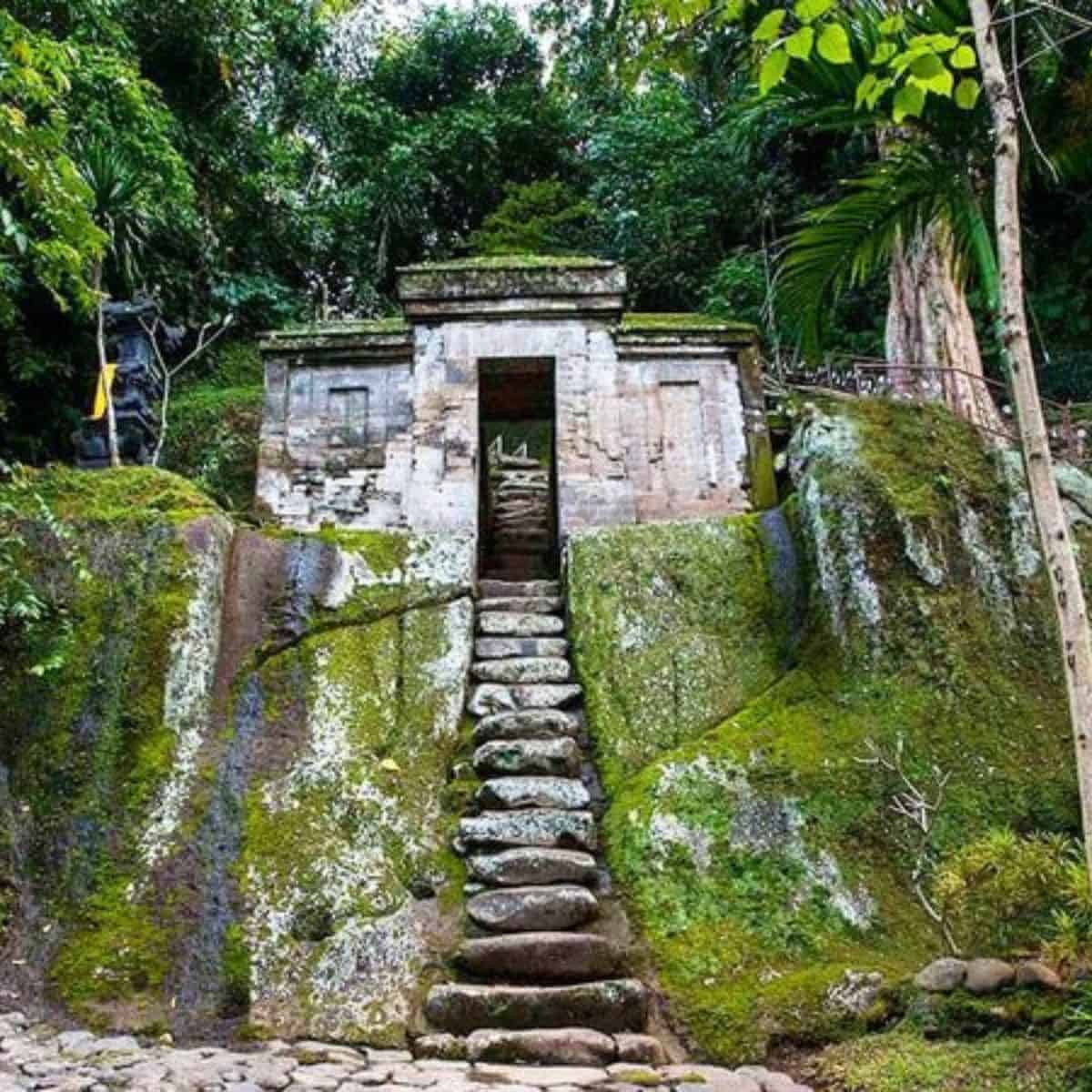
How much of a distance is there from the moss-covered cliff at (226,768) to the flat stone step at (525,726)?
15 cm

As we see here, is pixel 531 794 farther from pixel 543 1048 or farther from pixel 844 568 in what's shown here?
pixel 844 568

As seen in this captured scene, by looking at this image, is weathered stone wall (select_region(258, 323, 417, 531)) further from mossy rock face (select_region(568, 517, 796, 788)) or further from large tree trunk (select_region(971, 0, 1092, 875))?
large tree trunk (select_region(971, 0, 1092, 875))

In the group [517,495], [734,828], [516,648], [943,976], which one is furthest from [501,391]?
[943,976]

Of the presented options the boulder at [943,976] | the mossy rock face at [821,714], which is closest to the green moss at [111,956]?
the mossy rock face at [821,714]

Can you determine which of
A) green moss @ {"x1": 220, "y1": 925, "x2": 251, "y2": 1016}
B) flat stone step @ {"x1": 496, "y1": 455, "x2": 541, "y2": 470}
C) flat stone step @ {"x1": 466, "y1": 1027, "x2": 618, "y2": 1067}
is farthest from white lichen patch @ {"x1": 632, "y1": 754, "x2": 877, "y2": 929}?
flat stone step @ {"x1": 496, "y1": 455, "x2": 541, "y2": 470}

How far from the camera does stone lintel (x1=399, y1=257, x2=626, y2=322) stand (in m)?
9.13

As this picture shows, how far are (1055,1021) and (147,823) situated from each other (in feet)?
11.8

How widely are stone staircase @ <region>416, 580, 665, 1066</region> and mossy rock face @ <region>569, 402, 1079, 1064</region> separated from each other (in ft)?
0.65

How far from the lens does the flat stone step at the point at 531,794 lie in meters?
4.95

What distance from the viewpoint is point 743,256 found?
15594 mm

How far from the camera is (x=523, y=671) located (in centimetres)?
592

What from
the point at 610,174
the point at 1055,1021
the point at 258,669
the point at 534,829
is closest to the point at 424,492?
the point at 258,669

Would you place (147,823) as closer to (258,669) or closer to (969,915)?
(258,669)

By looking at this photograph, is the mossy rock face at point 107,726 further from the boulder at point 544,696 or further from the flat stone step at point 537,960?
the boulder at point 544,696
